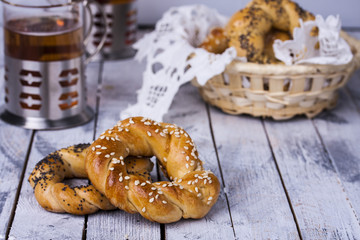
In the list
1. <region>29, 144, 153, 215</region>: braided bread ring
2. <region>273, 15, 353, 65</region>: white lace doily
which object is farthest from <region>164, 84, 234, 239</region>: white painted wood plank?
<region>273, 15, 353, 65</region>: white lace doily

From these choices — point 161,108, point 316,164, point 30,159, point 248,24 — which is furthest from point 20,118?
point 316,164

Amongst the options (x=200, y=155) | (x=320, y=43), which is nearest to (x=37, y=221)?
(x=200, y=155)

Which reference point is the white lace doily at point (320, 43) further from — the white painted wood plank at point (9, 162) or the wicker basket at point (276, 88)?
the white painted wood plank at point (9, 162)

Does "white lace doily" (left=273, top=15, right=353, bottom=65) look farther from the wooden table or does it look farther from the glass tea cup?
the glass tea cup

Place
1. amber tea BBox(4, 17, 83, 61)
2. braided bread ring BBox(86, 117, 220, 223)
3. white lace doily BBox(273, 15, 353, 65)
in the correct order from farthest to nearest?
white lace doily BBox(273, 15, 353, 65), amber tea BBox(4, 17, 83, 61), braided bread ring BBox(86, 117, 220, 223)

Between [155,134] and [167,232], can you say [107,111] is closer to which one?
[155,134]
